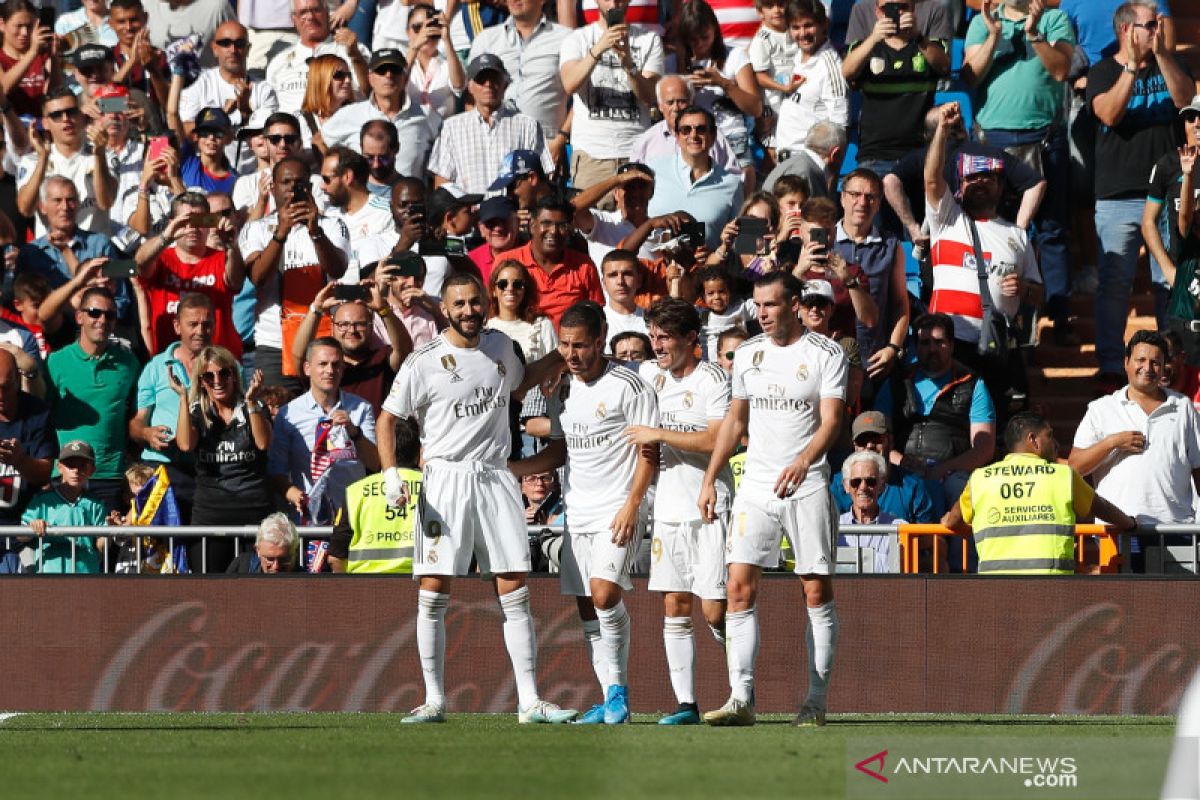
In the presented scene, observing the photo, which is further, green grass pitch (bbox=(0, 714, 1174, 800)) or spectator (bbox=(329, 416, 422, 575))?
spectator (bbox=(329, 416, 422, 575))

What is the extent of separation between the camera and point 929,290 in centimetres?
1572

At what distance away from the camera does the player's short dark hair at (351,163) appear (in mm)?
15953

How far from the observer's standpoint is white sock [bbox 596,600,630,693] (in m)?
11.1

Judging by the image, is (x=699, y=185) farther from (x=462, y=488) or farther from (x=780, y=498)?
(x=780, y=498)

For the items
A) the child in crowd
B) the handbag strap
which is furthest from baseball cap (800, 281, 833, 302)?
the handbag strap

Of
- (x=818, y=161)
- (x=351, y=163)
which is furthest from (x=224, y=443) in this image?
(x=818, y=161)

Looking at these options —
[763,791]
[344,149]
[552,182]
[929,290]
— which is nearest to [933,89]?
[929,290]

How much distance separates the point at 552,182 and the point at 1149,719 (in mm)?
6351

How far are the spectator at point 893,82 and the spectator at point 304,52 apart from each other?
438 cm

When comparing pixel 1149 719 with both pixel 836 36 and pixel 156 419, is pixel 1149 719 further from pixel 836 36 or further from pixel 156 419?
pixel 836 36

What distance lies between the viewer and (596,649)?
11359 mm

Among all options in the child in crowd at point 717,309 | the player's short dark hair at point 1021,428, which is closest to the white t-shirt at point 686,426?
the player's short dark hair at point 1021,428

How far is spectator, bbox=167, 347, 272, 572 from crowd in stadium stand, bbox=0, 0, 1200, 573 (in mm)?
24

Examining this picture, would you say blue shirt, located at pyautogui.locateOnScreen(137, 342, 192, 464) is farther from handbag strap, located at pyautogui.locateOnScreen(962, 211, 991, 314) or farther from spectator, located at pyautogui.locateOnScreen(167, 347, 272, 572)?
handbag strap, located at pyautogui.locateOnScreen(962, 211, 991, 314)
